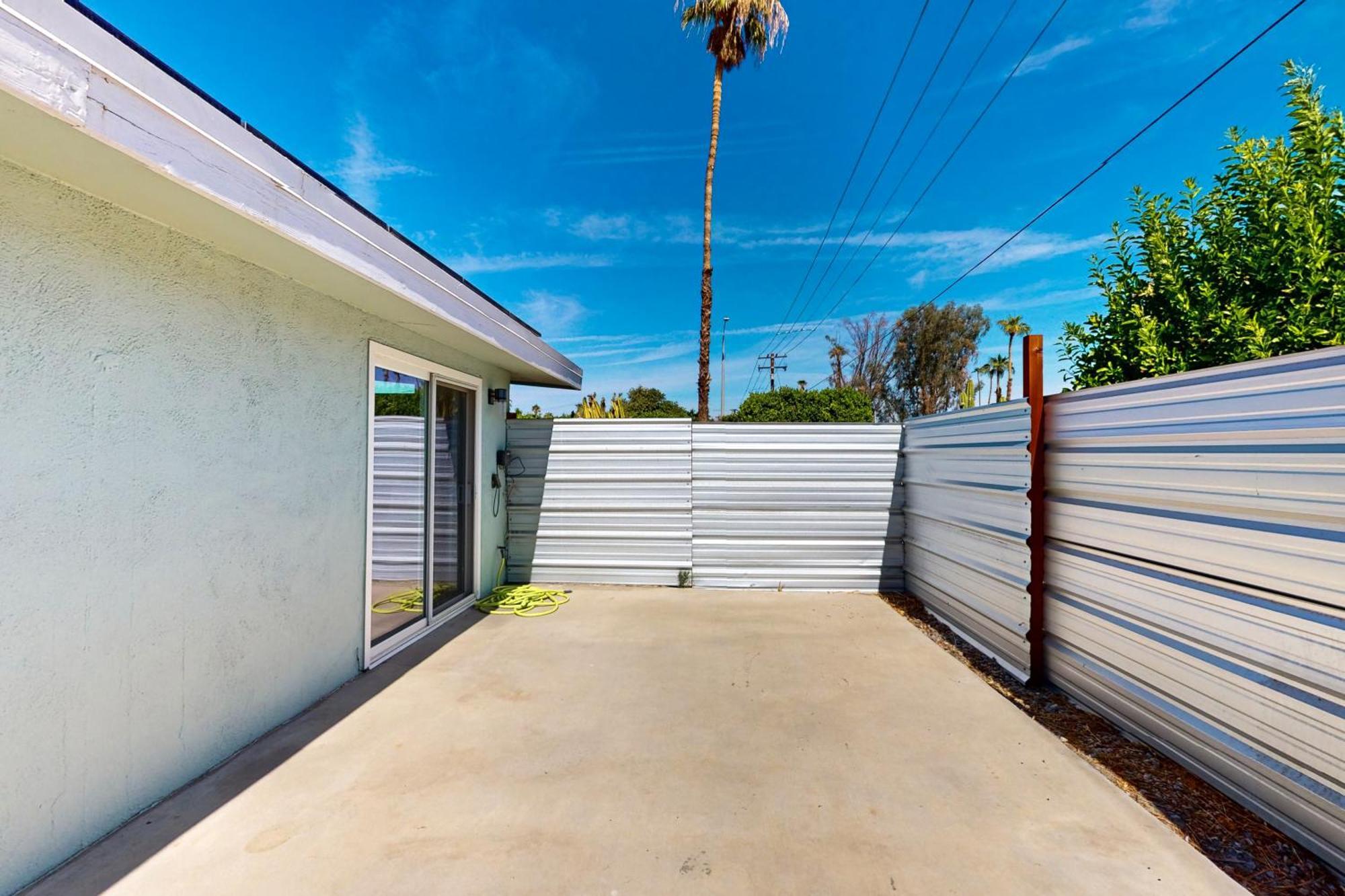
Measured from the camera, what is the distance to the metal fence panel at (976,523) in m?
3.33

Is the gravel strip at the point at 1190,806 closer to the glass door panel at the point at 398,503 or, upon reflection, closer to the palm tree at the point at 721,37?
the glass door panel at the point at 398,503

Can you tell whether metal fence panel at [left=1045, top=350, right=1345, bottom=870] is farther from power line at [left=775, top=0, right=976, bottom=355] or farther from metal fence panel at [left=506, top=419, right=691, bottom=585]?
power line at [left=775, top=0, right=976, bottom=355]

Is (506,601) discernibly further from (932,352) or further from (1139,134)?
(932,352)

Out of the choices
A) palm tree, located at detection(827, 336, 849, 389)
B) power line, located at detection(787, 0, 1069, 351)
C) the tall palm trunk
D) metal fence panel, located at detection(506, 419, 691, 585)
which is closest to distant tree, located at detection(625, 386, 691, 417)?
palm tree, located at detection(827, 336, 849, 389)

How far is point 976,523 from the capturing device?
392cm

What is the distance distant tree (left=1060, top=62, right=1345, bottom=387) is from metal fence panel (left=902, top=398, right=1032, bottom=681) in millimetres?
1078

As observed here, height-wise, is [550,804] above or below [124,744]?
below

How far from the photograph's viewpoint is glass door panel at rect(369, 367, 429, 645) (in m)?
3.54

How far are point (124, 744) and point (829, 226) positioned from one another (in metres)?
14.7

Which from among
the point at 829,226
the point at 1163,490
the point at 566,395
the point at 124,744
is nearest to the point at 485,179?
the point at 566,395

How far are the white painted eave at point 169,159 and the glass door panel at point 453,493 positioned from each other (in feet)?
5.22

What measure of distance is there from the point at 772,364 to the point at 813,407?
15882 millimetres

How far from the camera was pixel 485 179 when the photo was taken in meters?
9.19

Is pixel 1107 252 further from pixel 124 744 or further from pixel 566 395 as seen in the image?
pixel 566 395
